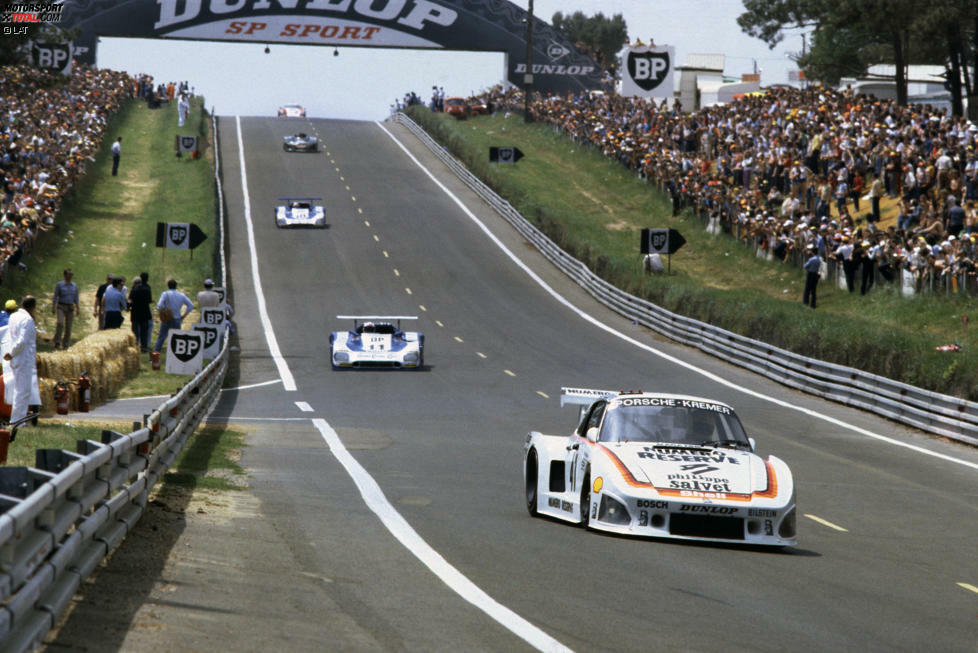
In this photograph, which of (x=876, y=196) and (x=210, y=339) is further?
(x=876, y=196)

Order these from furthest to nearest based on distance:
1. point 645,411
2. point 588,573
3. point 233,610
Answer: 1. point 645,411
2. point 588,573
3. point 233,610

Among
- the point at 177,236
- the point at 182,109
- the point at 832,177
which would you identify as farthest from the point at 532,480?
the point at 182,109

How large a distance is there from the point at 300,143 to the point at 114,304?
51294 mm

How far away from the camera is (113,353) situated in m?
24.0

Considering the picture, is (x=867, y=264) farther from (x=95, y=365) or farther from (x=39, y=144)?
(x=39, y=144)

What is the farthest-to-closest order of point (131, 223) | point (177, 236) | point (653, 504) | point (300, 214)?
point (300, 214)
point (131, 223)
point (177, 236)
point (653, 504)

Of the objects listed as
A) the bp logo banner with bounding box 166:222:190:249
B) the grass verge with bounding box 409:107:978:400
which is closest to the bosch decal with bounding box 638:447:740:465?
the grass verge with bounding box 409:107:978:400

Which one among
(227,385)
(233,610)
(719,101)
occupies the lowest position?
(227,385)

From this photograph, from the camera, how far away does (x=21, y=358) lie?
15383mm

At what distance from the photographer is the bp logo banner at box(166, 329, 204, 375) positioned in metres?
22.6

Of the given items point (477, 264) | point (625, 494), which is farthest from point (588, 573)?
point (477, 264)

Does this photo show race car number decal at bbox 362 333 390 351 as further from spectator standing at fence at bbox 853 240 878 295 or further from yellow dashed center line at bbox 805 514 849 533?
yellow dashed center line at bbox 805 514 849 533

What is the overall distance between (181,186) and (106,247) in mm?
14833

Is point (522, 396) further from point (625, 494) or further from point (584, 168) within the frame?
point (584, 168)
